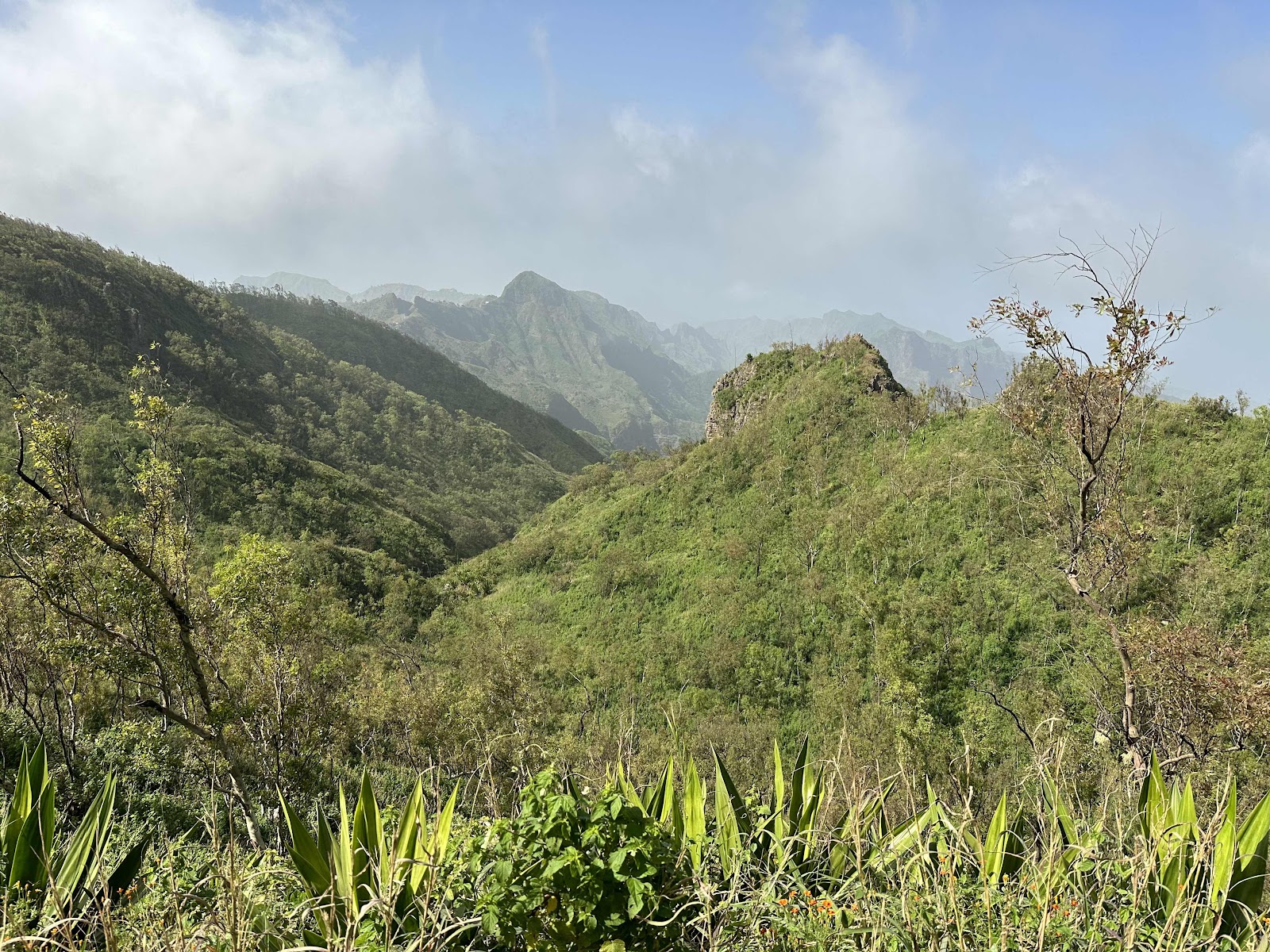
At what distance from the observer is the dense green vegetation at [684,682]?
Answer: 2381mm

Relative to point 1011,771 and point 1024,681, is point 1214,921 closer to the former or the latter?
point 1011,771

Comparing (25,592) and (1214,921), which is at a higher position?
(1214,921)

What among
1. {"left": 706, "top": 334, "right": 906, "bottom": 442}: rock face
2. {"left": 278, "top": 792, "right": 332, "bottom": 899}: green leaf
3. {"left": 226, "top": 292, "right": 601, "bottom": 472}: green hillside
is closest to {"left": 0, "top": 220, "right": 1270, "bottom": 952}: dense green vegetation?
{"left": 278, "top": 792, "right": 332, "bottom": 899}: green leaf

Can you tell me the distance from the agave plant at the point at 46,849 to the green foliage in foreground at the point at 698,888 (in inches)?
3.1

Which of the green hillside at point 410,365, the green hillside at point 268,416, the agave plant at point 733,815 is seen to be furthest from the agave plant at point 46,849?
the green hillside at point 410,365

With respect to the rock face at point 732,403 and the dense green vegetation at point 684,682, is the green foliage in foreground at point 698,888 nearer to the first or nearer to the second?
the dense green vegetation at point 684,682

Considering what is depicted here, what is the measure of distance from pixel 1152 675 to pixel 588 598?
1037 inches

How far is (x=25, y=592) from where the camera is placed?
849 centimetres

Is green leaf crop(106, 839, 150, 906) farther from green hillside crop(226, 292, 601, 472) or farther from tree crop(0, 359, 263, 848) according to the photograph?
green hillside crop(226, 292, 601, 472)

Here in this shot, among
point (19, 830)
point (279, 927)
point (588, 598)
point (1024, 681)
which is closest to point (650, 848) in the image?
point (279, 927)

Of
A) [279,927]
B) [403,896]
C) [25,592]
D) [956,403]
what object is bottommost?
[25,592]

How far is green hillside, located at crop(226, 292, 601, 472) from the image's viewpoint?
406ft

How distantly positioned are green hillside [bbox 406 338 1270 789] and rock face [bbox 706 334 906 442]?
36 cm

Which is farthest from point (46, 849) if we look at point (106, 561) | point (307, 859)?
Answer: point (106, 561)
